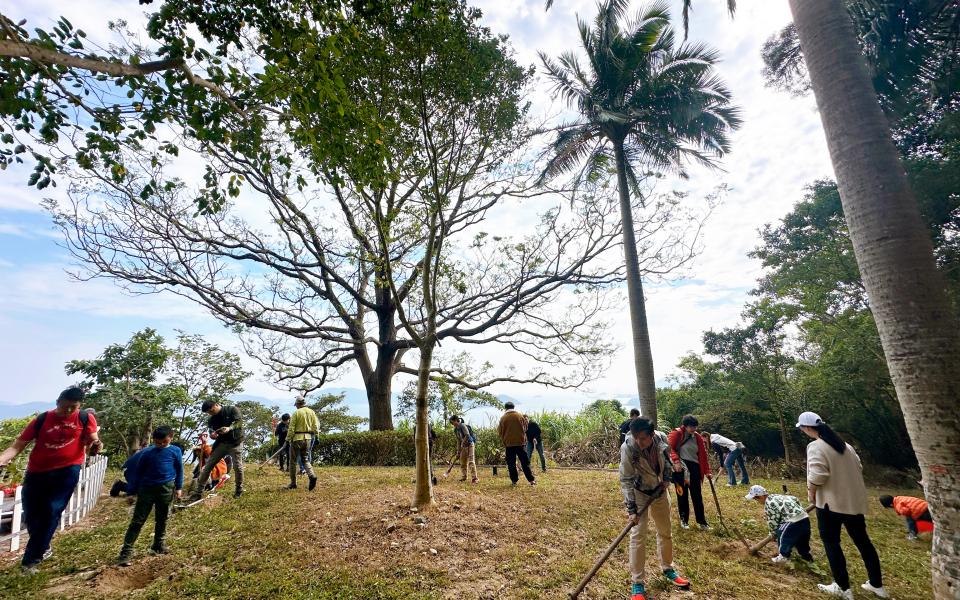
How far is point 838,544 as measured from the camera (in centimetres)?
409

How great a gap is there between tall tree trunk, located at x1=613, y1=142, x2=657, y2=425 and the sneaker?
32.8 feet

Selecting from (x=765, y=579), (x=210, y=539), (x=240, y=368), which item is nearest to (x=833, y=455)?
(x=765, y=579)

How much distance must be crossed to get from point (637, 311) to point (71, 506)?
452 inches

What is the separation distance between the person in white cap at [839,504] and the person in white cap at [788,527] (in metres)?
0.54

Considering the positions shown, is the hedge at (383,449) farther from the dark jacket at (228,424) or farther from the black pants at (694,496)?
the black pants at (694,496)

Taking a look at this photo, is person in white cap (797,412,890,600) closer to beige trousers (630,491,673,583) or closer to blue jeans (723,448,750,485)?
beige trousers (630,491,673,583)

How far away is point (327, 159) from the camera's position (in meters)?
5.70

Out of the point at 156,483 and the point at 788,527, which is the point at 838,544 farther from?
the point at 156,483

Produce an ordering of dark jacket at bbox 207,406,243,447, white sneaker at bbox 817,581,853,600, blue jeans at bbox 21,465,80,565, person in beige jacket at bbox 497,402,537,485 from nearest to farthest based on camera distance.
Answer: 1. white sneaker at bbox 817,581,853,600
2. blue jeans at bbox 21,465,80,565
3. dark jacket at bbox 207,406,243,447
4. person in beige jacket at bbox 497,402,537,485

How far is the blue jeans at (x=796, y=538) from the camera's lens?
15.7ft

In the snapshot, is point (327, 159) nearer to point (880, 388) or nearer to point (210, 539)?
point (210, 539)

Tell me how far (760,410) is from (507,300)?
9.60m

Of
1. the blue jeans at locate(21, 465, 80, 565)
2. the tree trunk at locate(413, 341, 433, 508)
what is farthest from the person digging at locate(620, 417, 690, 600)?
the blue jeans at locate(21, 465, 80, 565)

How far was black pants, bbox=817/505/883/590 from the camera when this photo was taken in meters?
4.05
